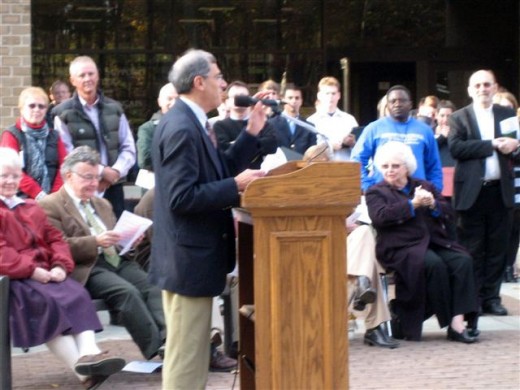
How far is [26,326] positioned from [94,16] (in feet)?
30.5

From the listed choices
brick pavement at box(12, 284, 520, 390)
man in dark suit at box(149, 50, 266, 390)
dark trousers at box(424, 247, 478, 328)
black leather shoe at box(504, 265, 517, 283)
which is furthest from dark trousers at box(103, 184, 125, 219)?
black leather shoe at box(504, 265, 517, 283)

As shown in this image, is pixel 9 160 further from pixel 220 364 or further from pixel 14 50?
pixel 14 50

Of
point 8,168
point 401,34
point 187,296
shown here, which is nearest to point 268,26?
point 401,34

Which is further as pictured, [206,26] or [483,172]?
[206,26]

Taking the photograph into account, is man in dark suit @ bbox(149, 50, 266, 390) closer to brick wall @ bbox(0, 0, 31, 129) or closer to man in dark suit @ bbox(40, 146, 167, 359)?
man in dark suit @ bbox(40, 146, 167, 359)

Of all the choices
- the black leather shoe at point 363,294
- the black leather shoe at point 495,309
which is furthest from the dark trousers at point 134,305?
the black leather shoe at point 495,309

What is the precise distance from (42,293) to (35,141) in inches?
85.5

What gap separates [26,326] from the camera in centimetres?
760

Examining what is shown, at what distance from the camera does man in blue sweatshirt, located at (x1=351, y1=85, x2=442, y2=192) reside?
408 inches

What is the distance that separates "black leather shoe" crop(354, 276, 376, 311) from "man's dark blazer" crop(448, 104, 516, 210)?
1.75 metres

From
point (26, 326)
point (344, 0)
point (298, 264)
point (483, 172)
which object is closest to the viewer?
point (298, 264)

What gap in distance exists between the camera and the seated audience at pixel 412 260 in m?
9.41

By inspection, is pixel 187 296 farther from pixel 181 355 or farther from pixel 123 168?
pixel 123 168

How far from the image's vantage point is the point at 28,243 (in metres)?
7.86
